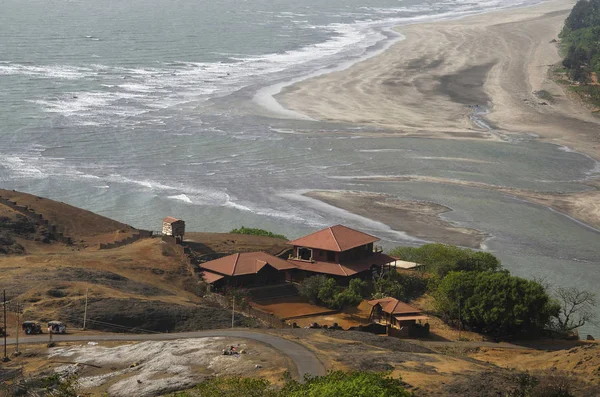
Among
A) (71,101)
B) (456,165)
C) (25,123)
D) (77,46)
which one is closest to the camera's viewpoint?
(456,165)

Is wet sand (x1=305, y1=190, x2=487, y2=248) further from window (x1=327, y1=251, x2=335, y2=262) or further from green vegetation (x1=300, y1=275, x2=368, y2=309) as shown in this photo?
green vegetation (x1=300, y1=275, x2=368, y2=309)

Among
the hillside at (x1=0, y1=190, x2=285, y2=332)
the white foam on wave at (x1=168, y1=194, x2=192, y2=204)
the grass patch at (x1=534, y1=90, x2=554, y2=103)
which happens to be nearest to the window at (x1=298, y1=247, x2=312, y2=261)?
the hillside at (x1=0, y1=190, x2=285, y2=332)

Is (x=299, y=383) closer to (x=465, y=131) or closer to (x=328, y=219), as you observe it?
(x=328, y=219)

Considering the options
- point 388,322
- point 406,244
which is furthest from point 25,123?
point 388,322

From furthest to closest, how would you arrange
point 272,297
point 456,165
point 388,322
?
point 456,165
point 272,297
point 388,322

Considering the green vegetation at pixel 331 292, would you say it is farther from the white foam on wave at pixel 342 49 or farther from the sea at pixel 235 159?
the white foam on wave at pixel 342 49
